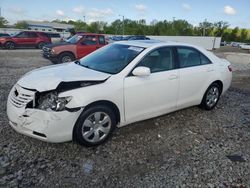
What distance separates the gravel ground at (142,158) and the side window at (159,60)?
3.56 feet

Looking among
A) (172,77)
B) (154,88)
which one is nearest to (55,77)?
(154,88)

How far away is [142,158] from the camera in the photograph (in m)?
3.46

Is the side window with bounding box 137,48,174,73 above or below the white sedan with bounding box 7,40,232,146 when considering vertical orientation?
above

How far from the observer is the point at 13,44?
2188 cm

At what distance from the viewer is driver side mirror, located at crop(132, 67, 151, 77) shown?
381 cm

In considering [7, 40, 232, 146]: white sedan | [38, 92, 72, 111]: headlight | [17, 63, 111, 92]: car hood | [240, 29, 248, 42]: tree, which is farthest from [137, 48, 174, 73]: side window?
[240, 29, 248, 42]: tree

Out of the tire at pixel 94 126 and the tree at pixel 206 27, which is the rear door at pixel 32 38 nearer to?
the tire at pixel 94 126

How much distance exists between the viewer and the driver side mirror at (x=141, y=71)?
12.5 feet

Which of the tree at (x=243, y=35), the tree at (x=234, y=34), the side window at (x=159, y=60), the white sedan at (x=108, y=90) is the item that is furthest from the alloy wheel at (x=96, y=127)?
the tree at (x=243, y=35)

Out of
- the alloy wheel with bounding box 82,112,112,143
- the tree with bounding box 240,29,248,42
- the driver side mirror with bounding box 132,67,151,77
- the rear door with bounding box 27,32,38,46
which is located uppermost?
the driver side mirror with bounding box 132,67,151,77

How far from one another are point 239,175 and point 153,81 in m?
1.88

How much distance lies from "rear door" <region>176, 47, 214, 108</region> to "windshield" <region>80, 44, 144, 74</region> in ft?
3.27

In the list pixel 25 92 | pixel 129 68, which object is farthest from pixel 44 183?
pixel 129 68

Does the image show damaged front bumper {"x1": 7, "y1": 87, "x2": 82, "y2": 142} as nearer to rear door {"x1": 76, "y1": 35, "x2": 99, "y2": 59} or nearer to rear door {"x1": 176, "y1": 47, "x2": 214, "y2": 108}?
rear door {"x1": 176, "y1": 47, "x2": 214, "y2": 108}
